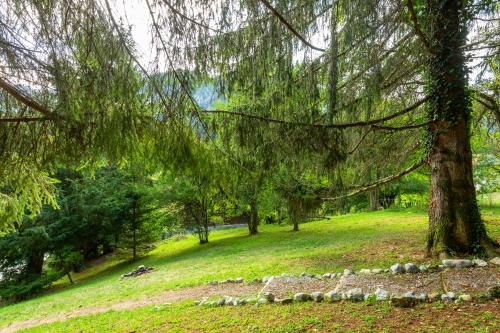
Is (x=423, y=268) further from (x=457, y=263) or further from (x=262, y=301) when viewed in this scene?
A: (x=262, y=301)

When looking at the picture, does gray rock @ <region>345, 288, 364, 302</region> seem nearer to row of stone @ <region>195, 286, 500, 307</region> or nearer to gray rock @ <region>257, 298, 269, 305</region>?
row of stone @ <region>195, 286, 500, 307</region>

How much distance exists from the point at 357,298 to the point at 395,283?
25.4 inches

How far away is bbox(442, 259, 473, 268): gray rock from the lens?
4.15 m

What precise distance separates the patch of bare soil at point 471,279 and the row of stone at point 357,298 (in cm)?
21

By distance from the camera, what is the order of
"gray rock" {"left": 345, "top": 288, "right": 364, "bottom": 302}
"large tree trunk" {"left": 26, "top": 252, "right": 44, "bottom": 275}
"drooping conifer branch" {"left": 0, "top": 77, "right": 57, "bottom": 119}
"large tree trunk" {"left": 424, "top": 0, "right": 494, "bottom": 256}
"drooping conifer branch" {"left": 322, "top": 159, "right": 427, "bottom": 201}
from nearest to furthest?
1. "drooping conifer branch" {"left": 0, "top": 77, "right": 57, "bottom": 119}
2. "gray rock" {"left": 345, "top": 288, "right": 364, "bottom": 302}
3. "large tree trunk" {"left": 424, "top": 0, "right": 494, "bottom": 256}
4. "drooping conifer branch" {"left": 322, "top": 159, "right": 427, "bottom": 201}
5. "large tree trunk" {"left": 26, "top": 252, "right": 44, "bottom": 275}

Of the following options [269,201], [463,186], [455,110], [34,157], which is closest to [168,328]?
[34,157]

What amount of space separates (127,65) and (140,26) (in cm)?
27

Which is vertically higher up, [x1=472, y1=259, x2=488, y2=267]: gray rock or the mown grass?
[x1=472, y1=259, x2=488, y2=267]: gray rock

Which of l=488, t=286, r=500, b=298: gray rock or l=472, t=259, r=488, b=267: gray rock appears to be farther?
l=472, t=259, r=488, b=267: gray rock

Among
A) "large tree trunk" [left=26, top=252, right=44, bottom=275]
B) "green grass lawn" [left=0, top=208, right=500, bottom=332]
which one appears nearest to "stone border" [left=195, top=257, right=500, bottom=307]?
"green grass lawn" [left=0, top=208, right=500, bottom=332]

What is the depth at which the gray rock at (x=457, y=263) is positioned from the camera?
13.6ft

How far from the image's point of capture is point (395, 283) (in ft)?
13.2

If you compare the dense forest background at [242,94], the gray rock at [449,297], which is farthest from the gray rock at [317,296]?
the dense forest background at [242,94]

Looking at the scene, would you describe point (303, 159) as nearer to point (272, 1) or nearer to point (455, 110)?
point (272, 1)
